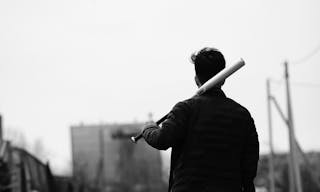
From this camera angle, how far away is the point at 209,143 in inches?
156

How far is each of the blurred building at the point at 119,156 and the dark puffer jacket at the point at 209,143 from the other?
3099 inches

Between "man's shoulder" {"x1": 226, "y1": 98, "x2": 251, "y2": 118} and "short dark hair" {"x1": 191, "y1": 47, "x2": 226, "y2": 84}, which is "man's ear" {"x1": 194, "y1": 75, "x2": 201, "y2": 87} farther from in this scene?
"man's shoulder" {"x1": 226, "y1": 98, "x2": 251, "y2": 118}

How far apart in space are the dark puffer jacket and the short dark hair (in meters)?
0.10

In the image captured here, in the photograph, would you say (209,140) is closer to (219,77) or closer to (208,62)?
(219,77)

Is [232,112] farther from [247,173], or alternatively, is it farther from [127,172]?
[127,172]

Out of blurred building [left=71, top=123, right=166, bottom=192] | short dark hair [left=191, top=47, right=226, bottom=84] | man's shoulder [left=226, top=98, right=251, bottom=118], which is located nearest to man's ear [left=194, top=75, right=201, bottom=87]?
short dark hair [left=191, top=47, right=226, bottom=84]

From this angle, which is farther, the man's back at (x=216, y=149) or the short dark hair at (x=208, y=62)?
the short dark hair at (x=208, y=62)

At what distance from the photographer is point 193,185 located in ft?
12.8

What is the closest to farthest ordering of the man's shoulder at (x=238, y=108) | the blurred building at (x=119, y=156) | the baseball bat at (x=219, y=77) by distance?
1. the baseball bat at (x=219, y=77)
2. the man's shoulder at (x=238, y=108)
3. the blurred building at (x=119, y=156)

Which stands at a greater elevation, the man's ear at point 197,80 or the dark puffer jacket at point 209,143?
the man's ear at point 197,80

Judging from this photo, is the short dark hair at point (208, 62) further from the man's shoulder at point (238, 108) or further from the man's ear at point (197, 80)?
the man's shoulder at point (238, 108)

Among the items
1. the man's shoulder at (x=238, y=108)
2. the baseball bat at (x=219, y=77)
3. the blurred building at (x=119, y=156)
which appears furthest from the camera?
the blurred building at (x=119, y=156)

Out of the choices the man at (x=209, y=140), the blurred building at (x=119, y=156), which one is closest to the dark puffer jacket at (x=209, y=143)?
the man at (x=209, y=140)

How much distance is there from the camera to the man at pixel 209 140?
3926 mm
